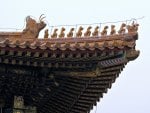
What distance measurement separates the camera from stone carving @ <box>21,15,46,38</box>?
11.4 metres

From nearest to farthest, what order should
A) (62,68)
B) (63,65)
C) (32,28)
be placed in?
(63,65) → (62,68) → (32,28)

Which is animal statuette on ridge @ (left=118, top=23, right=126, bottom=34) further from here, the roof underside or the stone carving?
the stone carving

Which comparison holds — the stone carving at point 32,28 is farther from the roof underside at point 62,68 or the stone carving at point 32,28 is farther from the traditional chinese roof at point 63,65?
the roof underside at point 62,68

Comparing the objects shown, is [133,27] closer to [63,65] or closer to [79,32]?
[79,32]

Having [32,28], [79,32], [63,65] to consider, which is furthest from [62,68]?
[32,28]

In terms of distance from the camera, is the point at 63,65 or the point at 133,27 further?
the point at 63,65

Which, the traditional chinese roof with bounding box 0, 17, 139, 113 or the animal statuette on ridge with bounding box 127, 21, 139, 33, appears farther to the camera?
the animal statuette on ridge with bounding box 127, 21, 139, 33

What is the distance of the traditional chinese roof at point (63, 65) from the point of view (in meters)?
9.79

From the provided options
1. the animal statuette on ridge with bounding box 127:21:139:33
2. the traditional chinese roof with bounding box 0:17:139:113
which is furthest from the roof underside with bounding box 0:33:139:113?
the animal statuette on ridge with bounding box 127:21:139:33

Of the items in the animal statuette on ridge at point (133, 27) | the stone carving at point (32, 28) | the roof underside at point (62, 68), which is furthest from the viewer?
the stone carving at point (32, 28)

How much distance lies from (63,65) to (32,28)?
1736mm

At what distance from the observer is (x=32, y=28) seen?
1150cm

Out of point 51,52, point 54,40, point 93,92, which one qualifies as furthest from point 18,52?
point 93,92

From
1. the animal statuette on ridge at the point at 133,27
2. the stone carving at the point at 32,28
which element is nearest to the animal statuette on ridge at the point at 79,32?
the stone carving at the point at 32,28
